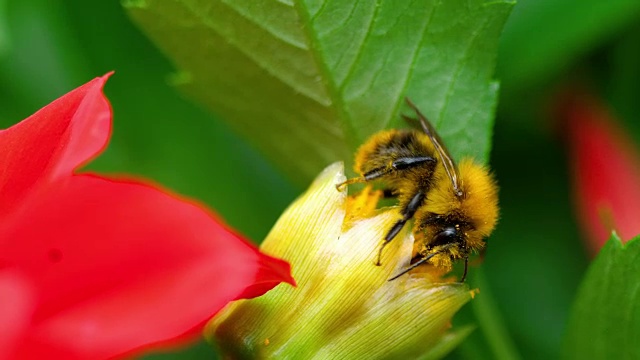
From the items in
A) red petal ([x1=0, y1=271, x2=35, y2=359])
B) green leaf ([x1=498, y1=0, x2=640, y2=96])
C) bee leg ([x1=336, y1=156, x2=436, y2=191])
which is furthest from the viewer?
green leaf ([x1=498, y1=0, x2=640, y2=96])

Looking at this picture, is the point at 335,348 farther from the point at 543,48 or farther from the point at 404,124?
the point at 543,48

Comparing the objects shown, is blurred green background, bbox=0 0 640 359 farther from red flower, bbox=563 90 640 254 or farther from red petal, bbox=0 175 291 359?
red petal, bbox=0 175 291 359

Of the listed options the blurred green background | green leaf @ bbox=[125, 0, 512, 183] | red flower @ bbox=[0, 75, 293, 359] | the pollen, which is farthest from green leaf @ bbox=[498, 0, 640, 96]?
red flower @ bbox=[0, 75, 293, 359]

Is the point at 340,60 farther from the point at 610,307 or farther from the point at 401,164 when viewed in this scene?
the point at 610,307

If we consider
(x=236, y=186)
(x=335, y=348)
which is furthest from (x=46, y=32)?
(x=335, y=348)

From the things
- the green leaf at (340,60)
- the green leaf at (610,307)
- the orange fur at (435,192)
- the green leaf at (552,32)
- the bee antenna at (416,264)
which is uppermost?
the green leaf at (340,60)

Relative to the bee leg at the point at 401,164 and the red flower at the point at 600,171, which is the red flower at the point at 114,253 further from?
the red flower at the point at 600,171

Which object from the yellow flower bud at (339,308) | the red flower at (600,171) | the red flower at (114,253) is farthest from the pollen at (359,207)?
the red flower at (600,171)
